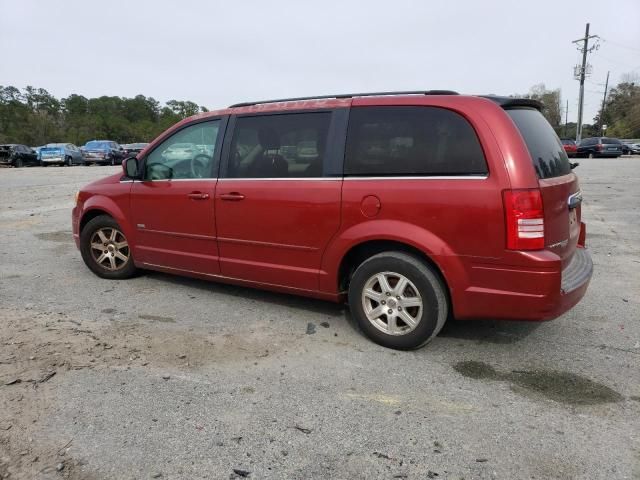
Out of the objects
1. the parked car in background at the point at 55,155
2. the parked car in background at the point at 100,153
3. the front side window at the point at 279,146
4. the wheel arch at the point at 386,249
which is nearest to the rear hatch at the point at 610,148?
the parked car in background at the point at 100,153

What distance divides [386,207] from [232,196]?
1439 mm

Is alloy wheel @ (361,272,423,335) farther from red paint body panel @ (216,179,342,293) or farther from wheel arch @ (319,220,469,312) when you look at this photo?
red paint body panel @ (216,179,342,293)

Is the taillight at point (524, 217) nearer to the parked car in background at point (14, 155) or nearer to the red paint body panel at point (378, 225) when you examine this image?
the red paint body panel at point (378, 225)

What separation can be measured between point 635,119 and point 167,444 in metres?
79.0

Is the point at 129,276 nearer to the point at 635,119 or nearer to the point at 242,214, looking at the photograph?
the point at 242,214

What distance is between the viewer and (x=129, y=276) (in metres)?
5.50

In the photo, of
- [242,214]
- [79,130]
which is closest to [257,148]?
[242,214]

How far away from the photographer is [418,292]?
3.58 m

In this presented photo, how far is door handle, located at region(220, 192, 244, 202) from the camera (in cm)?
431

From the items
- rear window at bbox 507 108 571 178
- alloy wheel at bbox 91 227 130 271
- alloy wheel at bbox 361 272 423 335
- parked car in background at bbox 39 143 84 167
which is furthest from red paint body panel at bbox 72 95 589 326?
parked car in background at bbox 39 143 84 167

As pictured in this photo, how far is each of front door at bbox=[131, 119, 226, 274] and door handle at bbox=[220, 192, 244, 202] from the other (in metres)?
0.14

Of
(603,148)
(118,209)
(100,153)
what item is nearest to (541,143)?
(118,209)

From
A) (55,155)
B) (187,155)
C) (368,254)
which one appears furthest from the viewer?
(55,155)

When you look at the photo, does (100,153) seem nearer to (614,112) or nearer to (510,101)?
(510,101)
